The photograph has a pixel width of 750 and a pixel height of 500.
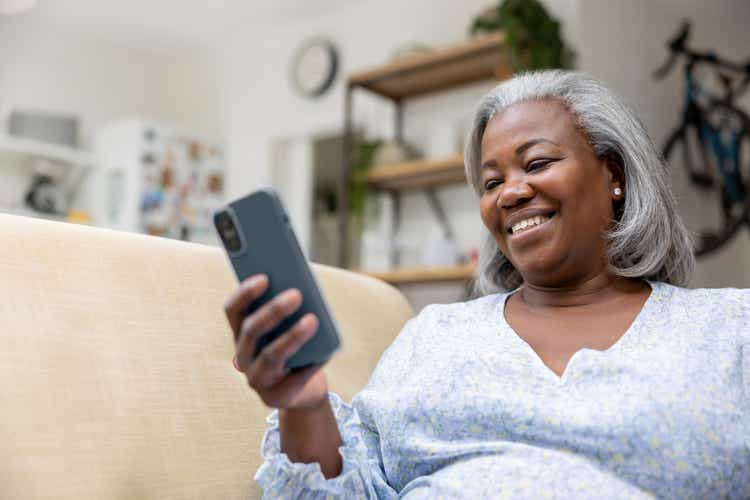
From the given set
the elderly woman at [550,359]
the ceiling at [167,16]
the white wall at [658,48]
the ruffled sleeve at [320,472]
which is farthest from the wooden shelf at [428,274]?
the ruffled sleeve at [320,472]

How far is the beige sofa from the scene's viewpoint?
793 mm

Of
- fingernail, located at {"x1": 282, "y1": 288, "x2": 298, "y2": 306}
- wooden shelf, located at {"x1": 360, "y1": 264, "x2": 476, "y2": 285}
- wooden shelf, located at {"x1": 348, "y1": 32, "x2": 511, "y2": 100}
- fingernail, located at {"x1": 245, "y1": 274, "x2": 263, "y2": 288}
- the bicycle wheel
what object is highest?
wooden shelf, located at {"x1": 348, "y1": 32, "x2": 511, "y2": 100}

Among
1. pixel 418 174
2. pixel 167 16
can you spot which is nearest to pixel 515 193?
pixel 418 174

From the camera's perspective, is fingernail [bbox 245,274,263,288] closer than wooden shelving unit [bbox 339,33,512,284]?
Yes

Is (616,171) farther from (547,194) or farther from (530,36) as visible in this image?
(530,36)

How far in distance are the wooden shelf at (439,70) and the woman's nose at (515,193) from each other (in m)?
2.40

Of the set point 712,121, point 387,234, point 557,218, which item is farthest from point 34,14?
point 557,218

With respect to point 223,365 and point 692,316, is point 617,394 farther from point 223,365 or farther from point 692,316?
point 223,365

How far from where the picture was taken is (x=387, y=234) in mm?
4074

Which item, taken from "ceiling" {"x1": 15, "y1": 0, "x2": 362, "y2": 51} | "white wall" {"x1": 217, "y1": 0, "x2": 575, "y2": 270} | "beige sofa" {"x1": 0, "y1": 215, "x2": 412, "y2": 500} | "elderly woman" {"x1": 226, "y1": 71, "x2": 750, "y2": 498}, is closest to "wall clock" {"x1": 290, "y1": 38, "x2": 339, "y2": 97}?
"white wall" {"x1": 217, "y1": 0, "x2": 575, "y2": 270}

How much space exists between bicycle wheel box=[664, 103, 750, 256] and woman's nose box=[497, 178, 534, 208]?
9.30 feet

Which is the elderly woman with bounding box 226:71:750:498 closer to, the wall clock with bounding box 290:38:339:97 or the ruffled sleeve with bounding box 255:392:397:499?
the ruffled sleeve with bounding box 255:392:397:499

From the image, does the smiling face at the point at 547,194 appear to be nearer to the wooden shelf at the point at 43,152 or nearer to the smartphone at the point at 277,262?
the smartphone at the point at 277,262

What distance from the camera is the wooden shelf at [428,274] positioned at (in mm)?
3449
